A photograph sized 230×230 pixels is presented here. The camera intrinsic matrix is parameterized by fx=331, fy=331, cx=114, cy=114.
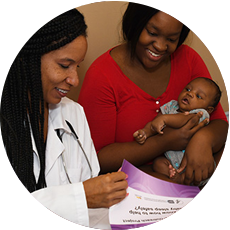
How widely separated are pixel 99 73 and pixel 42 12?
20 cm

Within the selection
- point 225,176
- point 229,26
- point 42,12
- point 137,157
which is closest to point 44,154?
point 137,157

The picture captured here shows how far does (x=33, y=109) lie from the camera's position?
2.75ft

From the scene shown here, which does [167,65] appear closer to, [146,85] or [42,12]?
[146,85]

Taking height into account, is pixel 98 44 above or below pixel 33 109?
above

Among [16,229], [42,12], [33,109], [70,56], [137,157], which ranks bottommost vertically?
[16,229]

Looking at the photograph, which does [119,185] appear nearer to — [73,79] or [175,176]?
[175,176]

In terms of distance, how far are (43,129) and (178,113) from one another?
0.36 meters

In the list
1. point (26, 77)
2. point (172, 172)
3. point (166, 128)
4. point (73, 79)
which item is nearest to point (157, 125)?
point (166, 128)

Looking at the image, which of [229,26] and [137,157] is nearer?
[137,157]

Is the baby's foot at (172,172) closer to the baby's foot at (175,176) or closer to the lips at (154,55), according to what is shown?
the baby's foot at (175,176)

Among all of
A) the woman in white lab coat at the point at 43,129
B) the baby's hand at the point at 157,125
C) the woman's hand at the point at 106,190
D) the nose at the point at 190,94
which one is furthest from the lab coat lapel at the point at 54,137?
the nose at the point at 190,94

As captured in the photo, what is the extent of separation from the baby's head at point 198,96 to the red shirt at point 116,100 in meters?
0.02

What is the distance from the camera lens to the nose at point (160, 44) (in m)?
0.82

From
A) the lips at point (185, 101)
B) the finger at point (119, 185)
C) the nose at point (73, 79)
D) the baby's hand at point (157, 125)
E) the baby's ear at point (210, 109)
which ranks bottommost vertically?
the finger at point (119, 185)
